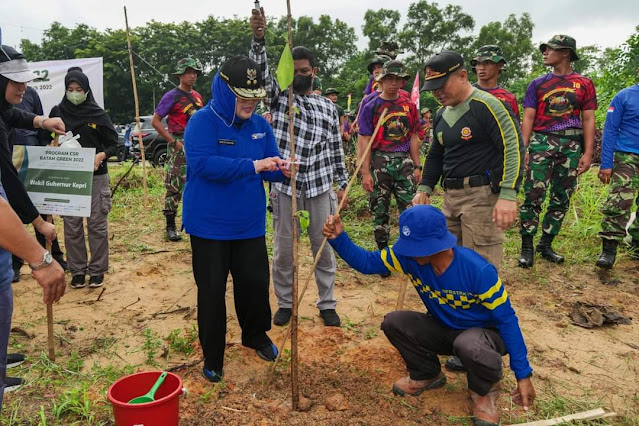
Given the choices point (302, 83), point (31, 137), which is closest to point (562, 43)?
point (302, 83)

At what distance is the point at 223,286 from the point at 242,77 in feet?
3.84

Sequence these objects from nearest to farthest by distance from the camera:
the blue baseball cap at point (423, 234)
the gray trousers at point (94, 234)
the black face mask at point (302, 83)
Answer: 1. the blue baseball cap at point (423, 234)
2. the black face mask at point (302, 83)
3. the gray trousers at point (94, 234)

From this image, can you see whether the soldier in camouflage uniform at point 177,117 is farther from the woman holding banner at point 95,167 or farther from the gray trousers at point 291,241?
the gray trousers at point 291,241

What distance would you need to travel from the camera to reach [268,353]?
296 cm

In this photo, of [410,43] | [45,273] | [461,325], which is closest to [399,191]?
[461,325]

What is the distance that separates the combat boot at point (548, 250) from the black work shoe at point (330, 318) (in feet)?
8.82

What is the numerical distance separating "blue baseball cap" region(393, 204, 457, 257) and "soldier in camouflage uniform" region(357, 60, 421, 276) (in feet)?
7.49

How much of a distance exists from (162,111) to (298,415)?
13.9ft

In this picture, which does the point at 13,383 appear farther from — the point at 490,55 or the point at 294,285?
the point at 490,55

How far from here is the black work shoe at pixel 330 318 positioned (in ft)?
11.4

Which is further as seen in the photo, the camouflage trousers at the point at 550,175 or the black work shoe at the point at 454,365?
the camouflage trousers at the point at 550,175

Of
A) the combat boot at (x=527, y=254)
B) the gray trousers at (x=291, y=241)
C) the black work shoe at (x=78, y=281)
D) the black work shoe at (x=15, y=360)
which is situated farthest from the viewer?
the combat boot at (x=527, y=254)

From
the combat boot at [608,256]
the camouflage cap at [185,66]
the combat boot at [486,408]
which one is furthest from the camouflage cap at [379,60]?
the combat boot at [486,408]

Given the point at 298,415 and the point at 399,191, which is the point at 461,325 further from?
the point at 399,191
